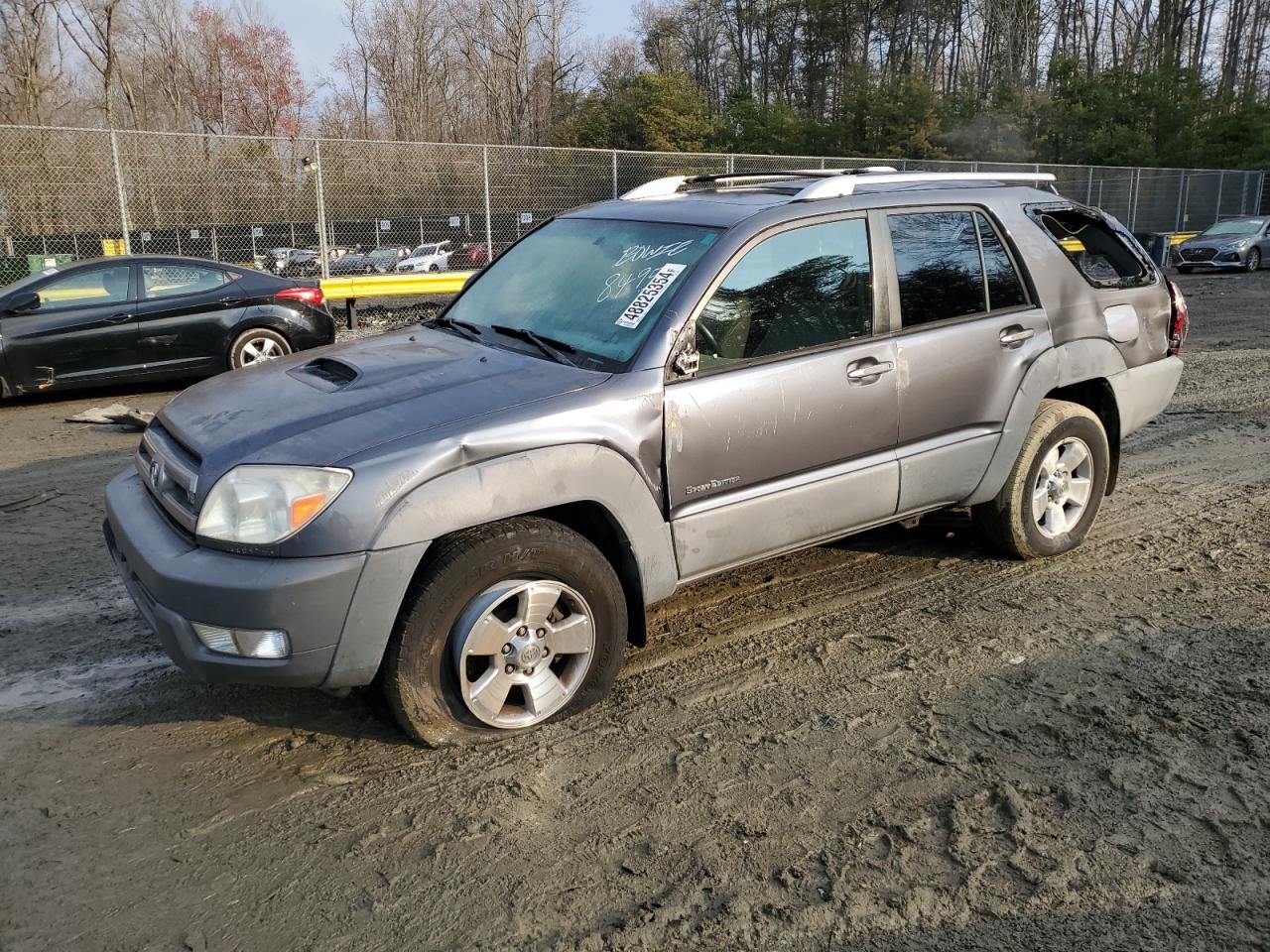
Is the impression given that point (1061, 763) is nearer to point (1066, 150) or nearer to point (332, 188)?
point (332, 188)

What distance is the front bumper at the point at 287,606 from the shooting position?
2889 millimetres

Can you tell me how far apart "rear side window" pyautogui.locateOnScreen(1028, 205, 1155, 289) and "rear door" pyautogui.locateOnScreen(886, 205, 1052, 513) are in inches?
25.9

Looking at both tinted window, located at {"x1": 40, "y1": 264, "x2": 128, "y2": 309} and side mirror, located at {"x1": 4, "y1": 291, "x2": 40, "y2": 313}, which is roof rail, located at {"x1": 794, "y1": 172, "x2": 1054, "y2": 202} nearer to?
tinted window, located at {"x1": 40, "y1": 264, "x2": 128, "y2": 309}

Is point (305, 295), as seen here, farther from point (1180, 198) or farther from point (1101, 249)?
point (1180, 198)

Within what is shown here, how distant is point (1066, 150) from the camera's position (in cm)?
3997

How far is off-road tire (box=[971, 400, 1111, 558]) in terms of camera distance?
4.65m

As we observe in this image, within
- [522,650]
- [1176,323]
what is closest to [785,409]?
[522,650]

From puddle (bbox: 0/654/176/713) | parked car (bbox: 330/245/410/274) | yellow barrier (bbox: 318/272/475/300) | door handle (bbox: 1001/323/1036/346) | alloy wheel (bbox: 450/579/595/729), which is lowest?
puddle (bbox: 0/654/176/713)

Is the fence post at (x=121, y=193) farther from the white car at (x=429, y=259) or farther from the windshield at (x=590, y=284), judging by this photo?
the windshield at (x=590, y=284)

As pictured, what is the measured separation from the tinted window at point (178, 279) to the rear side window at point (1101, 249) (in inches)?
305

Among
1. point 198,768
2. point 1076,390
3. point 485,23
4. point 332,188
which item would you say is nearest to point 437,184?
point 332,188

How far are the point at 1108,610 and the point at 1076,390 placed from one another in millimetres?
1246

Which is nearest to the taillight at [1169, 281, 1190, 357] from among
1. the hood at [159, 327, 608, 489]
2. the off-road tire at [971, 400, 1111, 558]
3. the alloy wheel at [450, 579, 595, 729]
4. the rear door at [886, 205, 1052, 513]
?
the off-road tire at [971, 400, 1111, 558]

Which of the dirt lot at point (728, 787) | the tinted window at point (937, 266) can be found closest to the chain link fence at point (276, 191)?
the dirt lot at point (728, 787)
